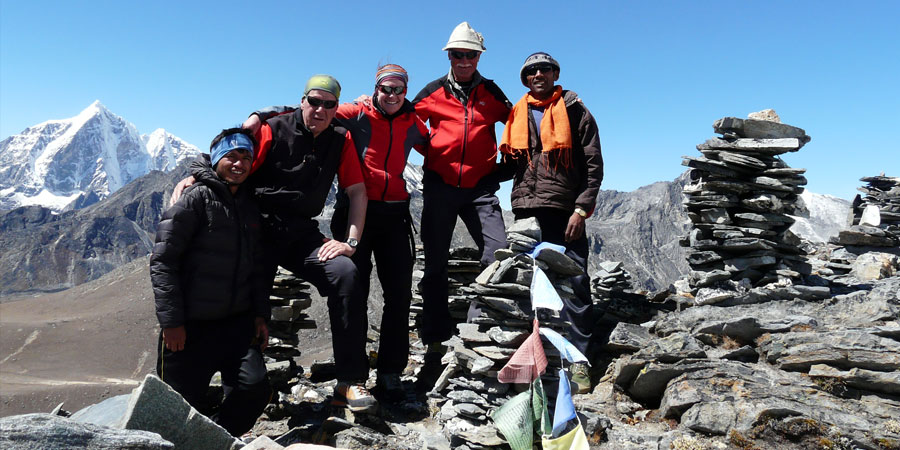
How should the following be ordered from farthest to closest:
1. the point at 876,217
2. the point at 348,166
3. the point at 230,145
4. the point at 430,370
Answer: the point at 876,217
the point at 430,370
the point at 348,166
the point at 230,145

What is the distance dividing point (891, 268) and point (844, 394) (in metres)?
9.26

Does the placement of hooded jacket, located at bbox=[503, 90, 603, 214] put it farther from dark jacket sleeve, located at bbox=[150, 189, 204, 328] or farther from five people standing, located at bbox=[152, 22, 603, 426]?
dark jacket sleeve, located at bbox=[150, 189, 204, 328]

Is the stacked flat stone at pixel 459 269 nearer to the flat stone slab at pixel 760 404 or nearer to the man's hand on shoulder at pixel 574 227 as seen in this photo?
the man's hand on shoulder at pixel 574 227

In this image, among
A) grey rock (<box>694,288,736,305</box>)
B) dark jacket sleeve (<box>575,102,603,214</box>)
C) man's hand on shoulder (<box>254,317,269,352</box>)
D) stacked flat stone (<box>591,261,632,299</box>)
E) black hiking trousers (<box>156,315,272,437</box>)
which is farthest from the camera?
stacked flat stone (<box>591,261,632,299</box>)

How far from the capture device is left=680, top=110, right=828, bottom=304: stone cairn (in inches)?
431

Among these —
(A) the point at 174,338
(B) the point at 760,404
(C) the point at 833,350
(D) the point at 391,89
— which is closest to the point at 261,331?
(A) the point at 174,338

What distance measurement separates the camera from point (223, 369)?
6.16m

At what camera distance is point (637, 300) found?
12109mm

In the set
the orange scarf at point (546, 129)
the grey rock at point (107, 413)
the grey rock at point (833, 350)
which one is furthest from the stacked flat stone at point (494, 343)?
the grey rock at point (833, 350)

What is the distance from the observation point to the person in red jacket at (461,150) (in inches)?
312

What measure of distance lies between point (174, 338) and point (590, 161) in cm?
592

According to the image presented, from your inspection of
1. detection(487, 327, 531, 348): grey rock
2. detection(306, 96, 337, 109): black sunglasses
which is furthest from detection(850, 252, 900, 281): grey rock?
detection(306, 96, 337, 109): black sunglasses

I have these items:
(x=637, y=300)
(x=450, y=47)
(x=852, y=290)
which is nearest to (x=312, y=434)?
(x=450, y=47)

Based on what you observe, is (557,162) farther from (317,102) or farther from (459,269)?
(459,269)
